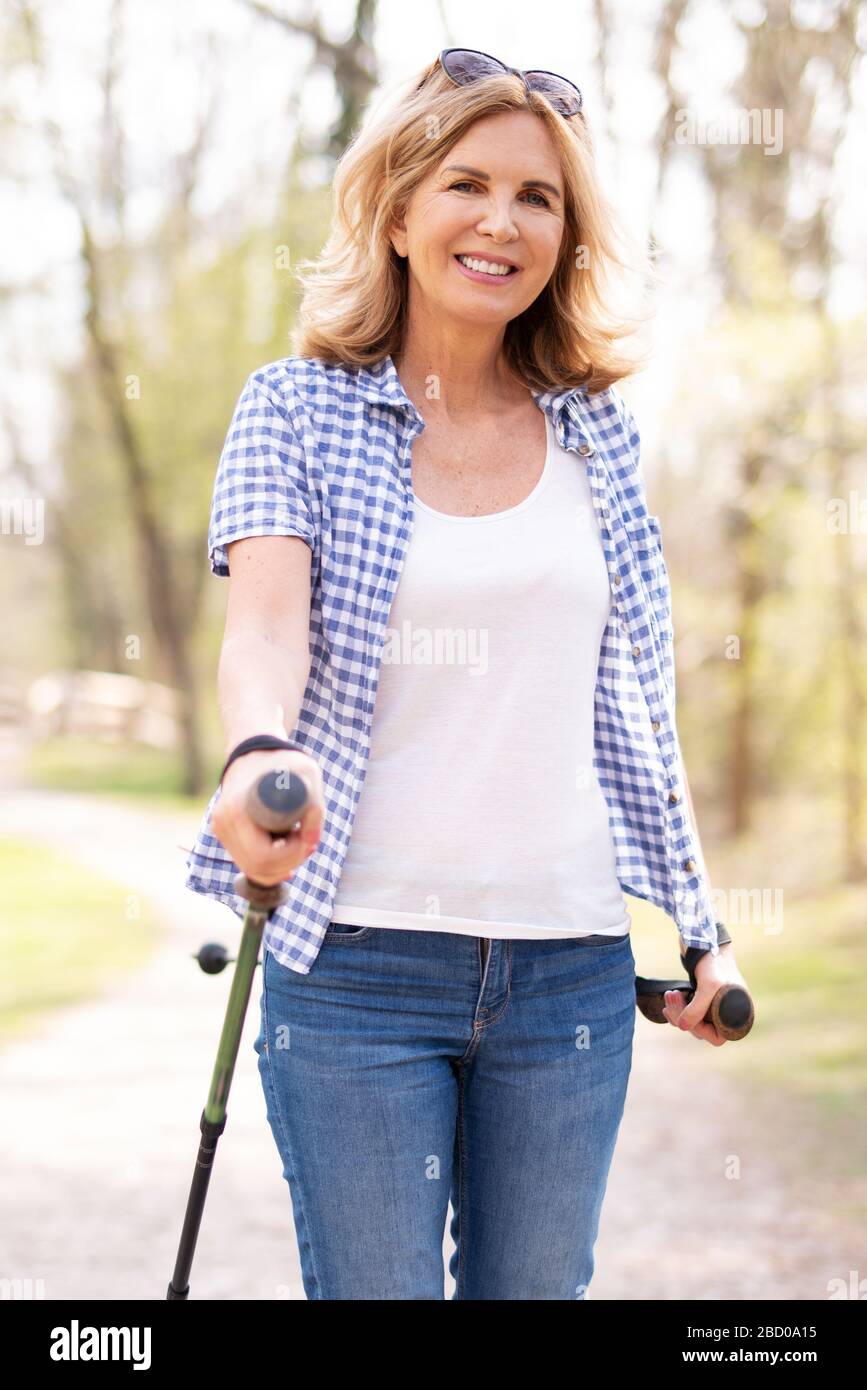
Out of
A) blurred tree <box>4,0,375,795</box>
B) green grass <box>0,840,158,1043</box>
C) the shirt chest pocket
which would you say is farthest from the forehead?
blurred tree <box>4,0,375,795</box>

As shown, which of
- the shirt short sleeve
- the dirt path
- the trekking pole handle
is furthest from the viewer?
the dirt path

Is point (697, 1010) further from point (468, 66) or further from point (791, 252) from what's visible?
point (791, 252)

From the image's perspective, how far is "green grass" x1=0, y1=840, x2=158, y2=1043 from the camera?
320 inches

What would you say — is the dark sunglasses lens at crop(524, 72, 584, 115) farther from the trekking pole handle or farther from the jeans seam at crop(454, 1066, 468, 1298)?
the jeans seam at crop(454, 1066, 468, 1298)

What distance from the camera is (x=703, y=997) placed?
212 cm

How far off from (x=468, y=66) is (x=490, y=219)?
22 cm

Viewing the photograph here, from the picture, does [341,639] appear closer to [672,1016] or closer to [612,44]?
[672,1016]

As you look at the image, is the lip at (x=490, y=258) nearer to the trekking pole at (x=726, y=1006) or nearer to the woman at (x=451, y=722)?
the woman at (x=451, y=722)

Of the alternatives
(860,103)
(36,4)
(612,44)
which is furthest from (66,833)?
(860,103)

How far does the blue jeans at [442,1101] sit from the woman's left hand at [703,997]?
0.38 feet

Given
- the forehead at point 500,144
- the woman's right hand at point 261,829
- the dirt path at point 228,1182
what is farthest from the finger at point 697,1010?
the dirt path at point 228,1182

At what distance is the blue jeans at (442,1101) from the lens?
1.86m

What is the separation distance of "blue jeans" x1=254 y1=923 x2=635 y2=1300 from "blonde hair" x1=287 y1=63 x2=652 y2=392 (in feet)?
2.73
